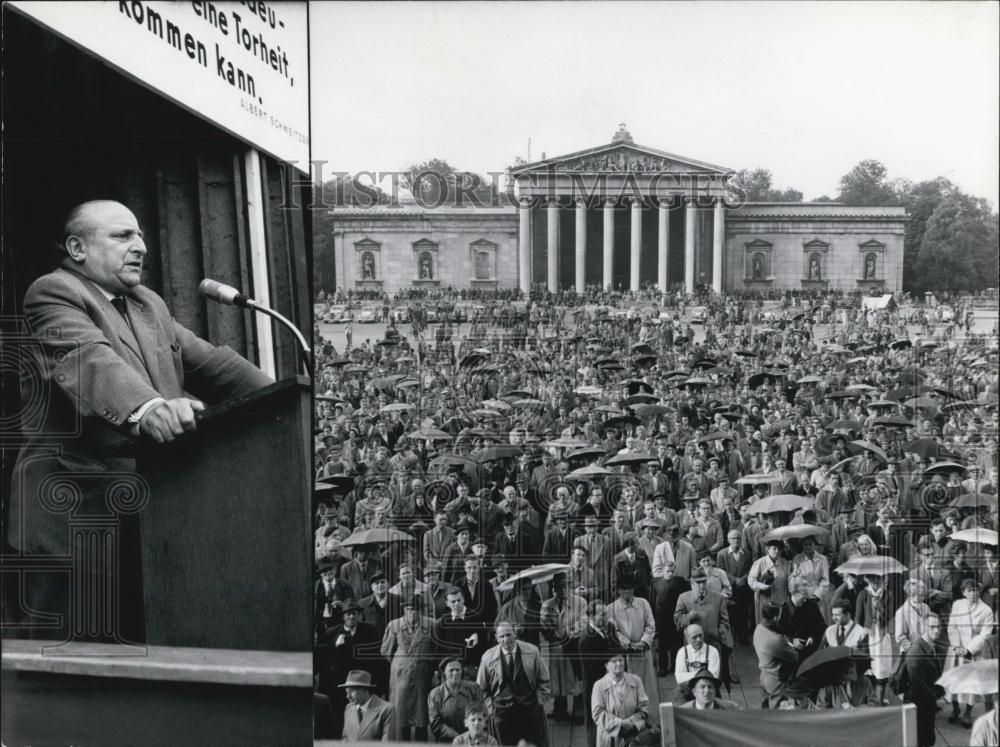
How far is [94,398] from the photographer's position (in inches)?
253

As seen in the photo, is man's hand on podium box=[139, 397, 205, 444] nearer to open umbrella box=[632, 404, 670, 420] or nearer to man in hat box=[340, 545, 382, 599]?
man in hat box=[340, 545, 382, 599]

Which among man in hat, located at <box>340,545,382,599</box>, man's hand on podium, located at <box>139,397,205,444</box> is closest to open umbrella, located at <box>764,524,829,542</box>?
man in hat, located at <box>340,545,382,599</box>

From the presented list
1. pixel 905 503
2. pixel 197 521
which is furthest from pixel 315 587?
pixel 905 503

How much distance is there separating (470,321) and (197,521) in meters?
2.20

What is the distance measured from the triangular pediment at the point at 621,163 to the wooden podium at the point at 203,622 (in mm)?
2187

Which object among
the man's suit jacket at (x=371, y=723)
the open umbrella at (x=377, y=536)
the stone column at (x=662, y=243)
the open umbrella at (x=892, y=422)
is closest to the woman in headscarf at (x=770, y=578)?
the open umbrella at (x=892, y=422)

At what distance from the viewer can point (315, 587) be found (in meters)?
6.81

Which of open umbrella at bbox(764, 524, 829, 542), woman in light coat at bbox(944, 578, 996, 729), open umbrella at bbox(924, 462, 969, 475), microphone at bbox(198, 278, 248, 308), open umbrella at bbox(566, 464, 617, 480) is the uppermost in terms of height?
microphone at bbox(198, 278, 248, 308)

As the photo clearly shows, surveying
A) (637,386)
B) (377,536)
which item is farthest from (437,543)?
(637,386)

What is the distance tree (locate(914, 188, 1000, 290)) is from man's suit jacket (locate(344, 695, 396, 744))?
15.0ft

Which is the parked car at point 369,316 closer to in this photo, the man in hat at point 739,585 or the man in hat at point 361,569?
the man in hat at point 361,569

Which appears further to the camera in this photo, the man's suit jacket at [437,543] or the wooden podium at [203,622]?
the man's suit jacket at [437,543]

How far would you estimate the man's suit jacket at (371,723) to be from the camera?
6.84m

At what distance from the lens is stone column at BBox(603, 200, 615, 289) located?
24.2 ft
